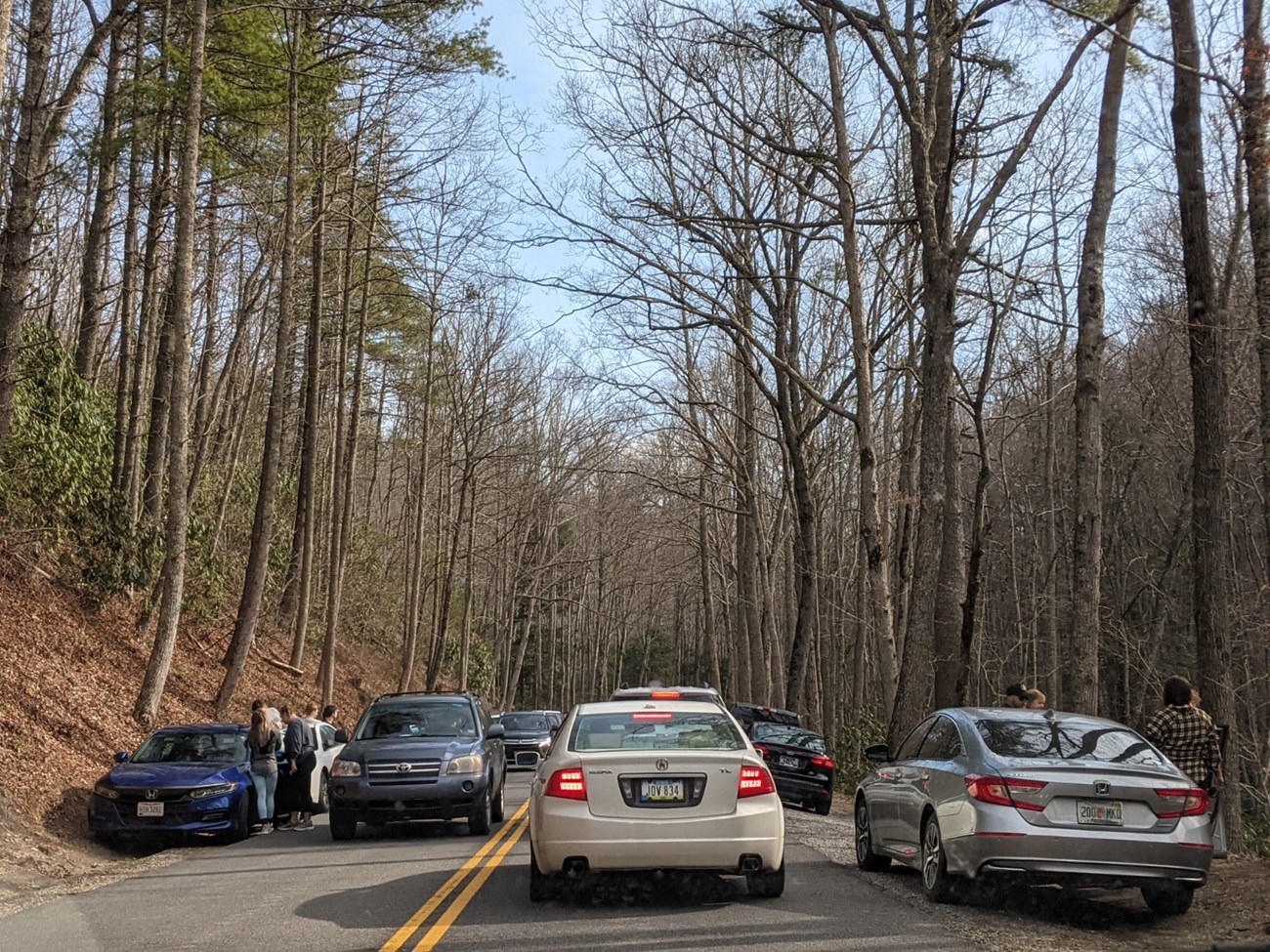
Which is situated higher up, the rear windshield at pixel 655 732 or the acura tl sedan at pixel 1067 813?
the rear windshield at pixel 655 732

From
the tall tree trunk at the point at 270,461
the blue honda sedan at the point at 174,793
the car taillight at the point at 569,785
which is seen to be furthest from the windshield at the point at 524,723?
the car taillight at the point at 569,785

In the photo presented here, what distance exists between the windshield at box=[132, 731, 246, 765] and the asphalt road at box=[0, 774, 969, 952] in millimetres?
3371

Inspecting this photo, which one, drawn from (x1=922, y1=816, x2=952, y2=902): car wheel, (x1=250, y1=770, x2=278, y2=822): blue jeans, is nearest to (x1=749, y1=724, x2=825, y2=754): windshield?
(x1=250, y1=770, x2=278, y2=822): blue jeans

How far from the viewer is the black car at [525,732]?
29.7m

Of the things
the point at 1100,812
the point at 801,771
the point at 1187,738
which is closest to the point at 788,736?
the point at 801,771

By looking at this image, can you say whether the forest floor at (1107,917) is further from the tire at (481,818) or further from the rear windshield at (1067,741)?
the tire at (481,818)

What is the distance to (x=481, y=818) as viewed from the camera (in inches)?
573

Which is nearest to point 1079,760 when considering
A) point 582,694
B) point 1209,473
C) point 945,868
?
point 945,868

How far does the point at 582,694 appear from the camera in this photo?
81.5m

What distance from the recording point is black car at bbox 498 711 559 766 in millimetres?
29656

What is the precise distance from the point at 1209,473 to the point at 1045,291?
10777 mm

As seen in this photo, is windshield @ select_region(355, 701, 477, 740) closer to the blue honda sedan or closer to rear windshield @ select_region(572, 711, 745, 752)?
the blue honda sedan

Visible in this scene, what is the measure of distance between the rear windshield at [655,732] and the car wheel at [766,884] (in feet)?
3.25

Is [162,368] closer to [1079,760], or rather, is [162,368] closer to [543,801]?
[543,801]
